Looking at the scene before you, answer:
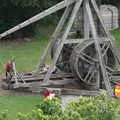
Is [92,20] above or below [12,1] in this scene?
below

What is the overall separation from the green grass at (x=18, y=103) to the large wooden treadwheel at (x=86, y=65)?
1.48 metres

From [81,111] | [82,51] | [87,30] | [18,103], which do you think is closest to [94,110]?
[81,111]

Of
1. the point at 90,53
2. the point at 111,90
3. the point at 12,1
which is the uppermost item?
the point at 12,1

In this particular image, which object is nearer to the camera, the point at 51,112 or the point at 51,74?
the point at 51,112

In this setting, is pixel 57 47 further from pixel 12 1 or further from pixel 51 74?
pixel 12 1

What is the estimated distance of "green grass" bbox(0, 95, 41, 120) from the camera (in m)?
15.7

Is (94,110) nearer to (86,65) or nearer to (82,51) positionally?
(82,51)

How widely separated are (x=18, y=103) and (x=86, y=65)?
2.62m

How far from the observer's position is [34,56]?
2558cm

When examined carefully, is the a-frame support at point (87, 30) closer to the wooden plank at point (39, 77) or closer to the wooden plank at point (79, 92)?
the wooden plank at point (39, 77)

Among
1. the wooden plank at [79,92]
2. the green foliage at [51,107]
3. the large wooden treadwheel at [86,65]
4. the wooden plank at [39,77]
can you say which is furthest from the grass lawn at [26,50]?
the green foliage at [51,107]

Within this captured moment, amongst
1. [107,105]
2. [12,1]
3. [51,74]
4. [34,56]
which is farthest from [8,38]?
[107,105]

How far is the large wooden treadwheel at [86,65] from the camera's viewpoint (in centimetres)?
1759

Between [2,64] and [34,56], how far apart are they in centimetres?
274
